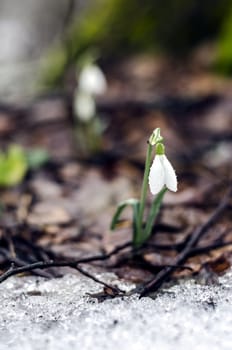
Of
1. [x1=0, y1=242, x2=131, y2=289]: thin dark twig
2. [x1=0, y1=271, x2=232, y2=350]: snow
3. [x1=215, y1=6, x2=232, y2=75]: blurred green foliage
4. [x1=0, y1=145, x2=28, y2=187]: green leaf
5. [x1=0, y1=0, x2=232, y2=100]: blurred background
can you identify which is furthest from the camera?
[x1=0, y1=0, x2=232, y2=100]: blurred background

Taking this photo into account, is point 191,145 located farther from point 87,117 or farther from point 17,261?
Answer: point 17,261

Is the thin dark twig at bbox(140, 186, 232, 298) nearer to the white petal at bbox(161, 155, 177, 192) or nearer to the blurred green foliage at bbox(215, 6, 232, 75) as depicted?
the white petal at bbox(161, 155, 177, 192)

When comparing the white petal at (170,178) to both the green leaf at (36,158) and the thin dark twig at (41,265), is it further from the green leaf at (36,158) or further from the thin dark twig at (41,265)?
the green leaf at (36,158)

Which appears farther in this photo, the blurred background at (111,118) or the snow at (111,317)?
the blurred background at (111,118)

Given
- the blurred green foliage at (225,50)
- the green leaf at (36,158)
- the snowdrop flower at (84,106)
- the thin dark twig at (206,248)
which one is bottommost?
the thin dark twig at (206,248)

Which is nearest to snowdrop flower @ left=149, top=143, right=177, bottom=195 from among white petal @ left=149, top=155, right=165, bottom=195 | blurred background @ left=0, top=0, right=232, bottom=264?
white petal @ left=149, top=155, right=165, bottom=195

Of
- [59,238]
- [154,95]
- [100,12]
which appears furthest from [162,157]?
[100,12]

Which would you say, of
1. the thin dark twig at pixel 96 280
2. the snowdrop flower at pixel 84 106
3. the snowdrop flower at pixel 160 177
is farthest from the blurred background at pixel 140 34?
the thin dark twig at pixel 96 280
